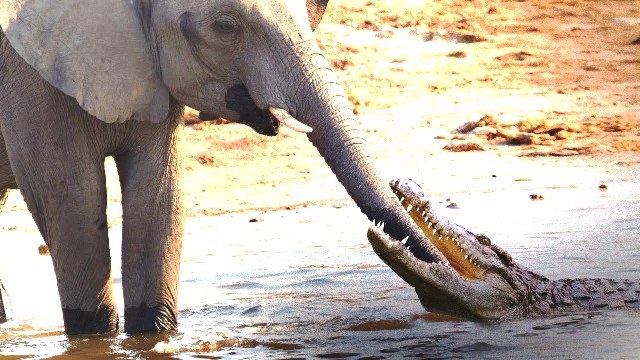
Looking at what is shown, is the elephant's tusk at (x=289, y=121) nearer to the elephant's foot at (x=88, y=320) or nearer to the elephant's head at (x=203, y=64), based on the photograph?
the elephant's head at (x=203, y=64)

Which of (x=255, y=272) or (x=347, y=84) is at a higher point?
(x=347, y=84)

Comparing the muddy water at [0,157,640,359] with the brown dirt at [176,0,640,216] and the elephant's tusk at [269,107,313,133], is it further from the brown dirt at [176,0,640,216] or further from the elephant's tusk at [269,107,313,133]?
the elephant's tusk at [269,107,313,133]

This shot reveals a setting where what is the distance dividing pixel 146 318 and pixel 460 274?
4.99 ft

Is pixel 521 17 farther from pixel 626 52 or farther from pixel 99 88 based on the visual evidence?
pixel 99 88

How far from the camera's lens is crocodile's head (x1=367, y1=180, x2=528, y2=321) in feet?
18.7

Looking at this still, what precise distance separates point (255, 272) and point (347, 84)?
632 centimetres

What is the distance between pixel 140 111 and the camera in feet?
19.3

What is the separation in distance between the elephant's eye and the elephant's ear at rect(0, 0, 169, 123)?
366 mm

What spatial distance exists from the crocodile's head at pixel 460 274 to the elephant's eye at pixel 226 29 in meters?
0.95

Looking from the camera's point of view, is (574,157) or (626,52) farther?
(626,52)

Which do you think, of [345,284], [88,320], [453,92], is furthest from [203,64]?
[453,92]

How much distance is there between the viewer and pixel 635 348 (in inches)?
228

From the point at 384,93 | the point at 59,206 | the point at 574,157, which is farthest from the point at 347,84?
the point at 59,206

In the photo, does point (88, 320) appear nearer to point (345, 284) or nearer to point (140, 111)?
point (140, 111)
